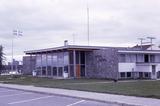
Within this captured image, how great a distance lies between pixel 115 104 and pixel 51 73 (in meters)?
48.0

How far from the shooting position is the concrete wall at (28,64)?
84206mm

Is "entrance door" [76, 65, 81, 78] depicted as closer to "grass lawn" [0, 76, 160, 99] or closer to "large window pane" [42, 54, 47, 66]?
"large window pane" [42, 54, 47, 66]

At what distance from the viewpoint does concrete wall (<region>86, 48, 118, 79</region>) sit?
184ft

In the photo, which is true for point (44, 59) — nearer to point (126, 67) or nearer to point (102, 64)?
point (102, 64)

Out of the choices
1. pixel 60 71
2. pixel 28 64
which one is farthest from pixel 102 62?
pixel 28 64

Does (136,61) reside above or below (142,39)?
below

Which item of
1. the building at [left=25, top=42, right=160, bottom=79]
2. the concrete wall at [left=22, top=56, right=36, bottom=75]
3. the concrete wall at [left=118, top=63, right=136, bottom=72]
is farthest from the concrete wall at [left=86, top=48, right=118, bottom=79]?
the concrete wall at [left=22, top=56, right=36, bottom=75]

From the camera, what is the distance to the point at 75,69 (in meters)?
60.5

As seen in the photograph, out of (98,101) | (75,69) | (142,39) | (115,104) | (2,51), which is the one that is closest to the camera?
(115,104)

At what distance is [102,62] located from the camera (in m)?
58.7

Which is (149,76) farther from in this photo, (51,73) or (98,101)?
(98,101)

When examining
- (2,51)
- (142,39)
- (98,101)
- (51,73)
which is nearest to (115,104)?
(98,101)

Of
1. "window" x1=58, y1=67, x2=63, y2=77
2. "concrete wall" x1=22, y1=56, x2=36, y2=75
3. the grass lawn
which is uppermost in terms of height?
"concrete wall" x1=22, y1=56, x2=36, y2=75

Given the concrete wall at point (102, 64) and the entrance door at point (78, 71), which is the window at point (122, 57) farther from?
the entrance door at point (78, 71)
